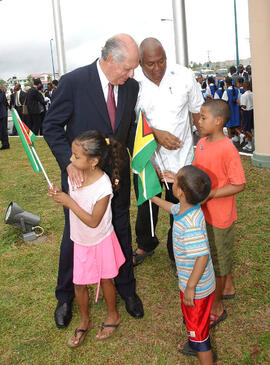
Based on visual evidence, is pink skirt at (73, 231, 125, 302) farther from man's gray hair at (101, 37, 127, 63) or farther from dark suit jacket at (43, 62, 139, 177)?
man's gray hair at (101, 37, 127, 63)

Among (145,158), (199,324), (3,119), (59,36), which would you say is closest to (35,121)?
(3,119)

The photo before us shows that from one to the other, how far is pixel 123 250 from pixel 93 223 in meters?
0.62

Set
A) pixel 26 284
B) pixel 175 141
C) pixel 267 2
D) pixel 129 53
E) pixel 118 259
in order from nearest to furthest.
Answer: pixel 129 53, pixel 118 259, pixel 175 141, pixel 26 284, pixel 267 2

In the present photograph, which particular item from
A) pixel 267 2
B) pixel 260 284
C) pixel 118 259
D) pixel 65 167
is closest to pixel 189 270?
pixel 118 259

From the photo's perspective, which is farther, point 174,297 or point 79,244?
point 174,297

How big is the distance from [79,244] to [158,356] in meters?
0.94

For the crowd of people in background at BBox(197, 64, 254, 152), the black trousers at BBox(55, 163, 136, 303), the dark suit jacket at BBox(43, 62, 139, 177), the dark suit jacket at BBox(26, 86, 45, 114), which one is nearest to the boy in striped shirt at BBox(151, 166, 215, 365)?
the black trousers at BBox(55, 163, 136, 303)

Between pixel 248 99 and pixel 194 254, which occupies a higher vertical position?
pixel 248 99

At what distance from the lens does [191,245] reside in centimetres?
222

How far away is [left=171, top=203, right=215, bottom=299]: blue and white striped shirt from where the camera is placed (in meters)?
2.22

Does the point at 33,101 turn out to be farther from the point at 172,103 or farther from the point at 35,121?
the point at 172,103

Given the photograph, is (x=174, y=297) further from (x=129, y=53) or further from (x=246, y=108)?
(x=246, y=108)

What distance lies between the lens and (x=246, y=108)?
9.68 m

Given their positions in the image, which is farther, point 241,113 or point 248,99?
point 241,113
